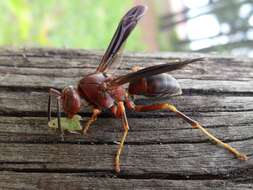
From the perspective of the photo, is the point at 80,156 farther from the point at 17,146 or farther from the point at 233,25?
the point at 233,25

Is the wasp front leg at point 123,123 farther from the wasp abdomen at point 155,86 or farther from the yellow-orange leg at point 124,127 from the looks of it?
the wasp abdomen at point 155,86

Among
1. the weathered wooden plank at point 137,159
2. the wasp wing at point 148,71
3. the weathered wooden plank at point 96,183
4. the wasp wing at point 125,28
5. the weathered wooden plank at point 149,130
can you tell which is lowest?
the weathered wooden plank at point 96,183

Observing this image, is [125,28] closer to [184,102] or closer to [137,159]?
[184,102]

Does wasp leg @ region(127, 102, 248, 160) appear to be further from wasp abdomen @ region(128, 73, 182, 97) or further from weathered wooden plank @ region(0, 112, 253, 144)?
wasp abdomen @ region(128, 73, 182, 97)

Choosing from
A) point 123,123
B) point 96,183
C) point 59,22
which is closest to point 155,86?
point 123,123

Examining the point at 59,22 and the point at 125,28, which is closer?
the point at 125,28

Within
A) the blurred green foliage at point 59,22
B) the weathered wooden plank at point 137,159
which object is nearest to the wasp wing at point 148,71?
the weathered wooden plank at point 137,159

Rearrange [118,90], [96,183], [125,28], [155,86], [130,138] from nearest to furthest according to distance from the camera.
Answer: [96,183]
[130,138]
[155,86]
[118,90]
[125,28]
